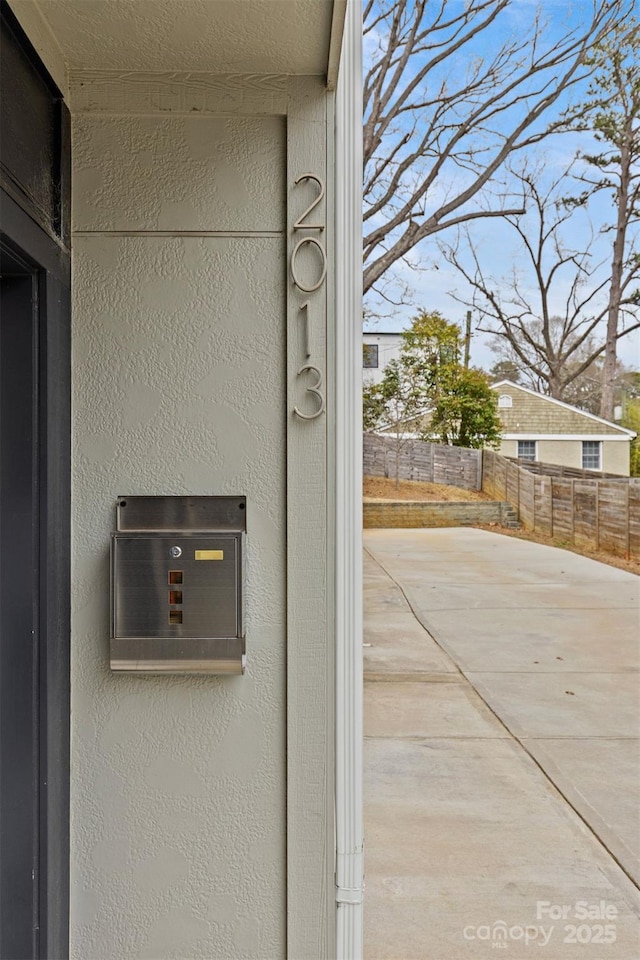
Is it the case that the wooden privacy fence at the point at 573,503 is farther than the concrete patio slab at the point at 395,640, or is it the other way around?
the wooden privacy fence at the point at 573,503

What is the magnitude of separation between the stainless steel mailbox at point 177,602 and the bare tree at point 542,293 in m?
6.06

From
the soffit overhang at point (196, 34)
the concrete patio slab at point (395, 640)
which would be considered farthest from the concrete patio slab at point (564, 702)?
the soffit overhang at point (196, 34)

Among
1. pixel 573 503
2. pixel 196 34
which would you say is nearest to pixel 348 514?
pixel 196 34

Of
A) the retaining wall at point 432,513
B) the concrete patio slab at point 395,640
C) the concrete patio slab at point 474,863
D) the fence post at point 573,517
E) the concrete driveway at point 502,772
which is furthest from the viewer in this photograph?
the retaining wall at point 432,513

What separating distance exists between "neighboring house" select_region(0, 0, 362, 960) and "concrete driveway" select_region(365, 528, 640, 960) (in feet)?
3.33

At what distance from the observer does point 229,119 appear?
47.9 inches

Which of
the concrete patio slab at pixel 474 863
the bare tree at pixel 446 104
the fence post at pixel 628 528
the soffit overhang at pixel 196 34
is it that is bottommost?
the concrete patio slab at pixel 474 863

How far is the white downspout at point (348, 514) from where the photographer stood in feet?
4.01

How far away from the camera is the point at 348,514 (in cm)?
126

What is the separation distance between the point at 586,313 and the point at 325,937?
275 inches

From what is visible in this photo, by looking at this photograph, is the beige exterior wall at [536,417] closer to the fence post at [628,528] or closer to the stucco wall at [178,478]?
the fence post at [628,528]

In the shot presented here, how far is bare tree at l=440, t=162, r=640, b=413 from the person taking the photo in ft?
22.6

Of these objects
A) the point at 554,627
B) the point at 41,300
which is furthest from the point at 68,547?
the point at 554,627

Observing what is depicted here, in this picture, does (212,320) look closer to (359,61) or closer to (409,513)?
(359,61)
